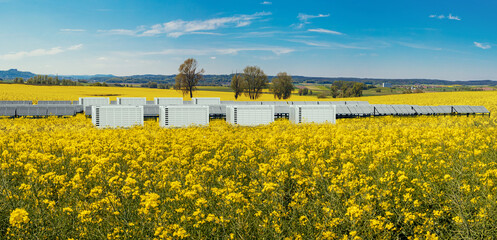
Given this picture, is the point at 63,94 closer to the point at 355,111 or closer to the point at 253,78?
the point at 253,78

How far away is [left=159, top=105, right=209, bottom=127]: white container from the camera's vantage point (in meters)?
19.4

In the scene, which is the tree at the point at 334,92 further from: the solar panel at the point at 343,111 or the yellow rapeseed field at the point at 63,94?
the solar panel at the point at 343,111

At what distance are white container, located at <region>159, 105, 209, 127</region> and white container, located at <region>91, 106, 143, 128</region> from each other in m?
1.90

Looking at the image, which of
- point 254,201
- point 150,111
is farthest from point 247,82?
point 254,201

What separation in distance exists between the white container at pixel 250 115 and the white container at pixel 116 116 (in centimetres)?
621

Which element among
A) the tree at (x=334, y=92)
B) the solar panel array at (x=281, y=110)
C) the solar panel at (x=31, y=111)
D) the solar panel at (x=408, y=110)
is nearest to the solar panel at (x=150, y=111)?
the solar panel array at (x=281, y=110)

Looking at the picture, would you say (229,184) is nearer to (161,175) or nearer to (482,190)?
(161,175)

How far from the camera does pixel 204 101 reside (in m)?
40.0

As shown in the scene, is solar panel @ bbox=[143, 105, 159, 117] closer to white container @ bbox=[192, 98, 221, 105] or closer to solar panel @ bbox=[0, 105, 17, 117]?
solar panel @ bbox=[0, 105, 17, 117]

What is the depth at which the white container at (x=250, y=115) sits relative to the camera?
68.4ft

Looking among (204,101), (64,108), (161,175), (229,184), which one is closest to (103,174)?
(161,175)

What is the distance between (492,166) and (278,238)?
7322 mm

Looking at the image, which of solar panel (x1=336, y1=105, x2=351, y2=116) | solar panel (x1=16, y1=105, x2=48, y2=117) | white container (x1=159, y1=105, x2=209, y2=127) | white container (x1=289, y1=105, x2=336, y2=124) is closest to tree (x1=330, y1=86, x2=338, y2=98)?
solar panel (x1=336, y1=105, x2=351, y2=116)

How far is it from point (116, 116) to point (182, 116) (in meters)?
4.33
